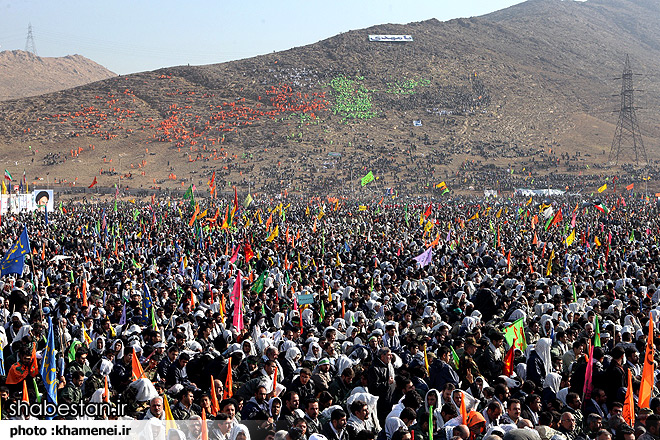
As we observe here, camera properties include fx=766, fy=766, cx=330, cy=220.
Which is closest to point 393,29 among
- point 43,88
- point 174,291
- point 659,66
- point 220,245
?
point 659,66

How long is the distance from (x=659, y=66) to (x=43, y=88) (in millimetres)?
144739

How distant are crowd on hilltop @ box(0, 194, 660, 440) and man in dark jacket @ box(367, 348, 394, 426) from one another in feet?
0.07

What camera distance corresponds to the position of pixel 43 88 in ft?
641

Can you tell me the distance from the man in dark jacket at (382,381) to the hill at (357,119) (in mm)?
65326

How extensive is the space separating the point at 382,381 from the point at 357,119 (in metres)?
94.0

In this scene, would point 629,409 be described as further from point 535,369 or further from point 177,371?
point 177,371

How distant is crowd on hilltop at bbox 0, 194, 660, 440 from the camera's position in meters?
6.90

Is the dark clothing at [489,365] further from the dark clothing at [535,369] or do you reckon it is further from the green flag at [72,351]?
the green flag at [72,351]

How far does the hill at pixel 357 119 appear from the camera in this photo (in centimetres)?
8075

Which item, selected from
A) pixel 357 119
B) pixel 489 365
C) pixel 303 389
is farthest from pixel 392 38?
pixel 303 389

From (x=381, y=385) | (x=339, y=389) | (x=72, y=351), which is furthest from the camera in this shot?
(x=72, y=351)

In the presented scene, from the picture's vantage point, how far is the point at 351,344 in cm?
1003

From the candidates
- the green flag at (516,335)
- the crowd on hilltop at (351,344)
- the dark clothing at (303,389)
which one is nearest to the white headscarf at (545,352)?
the crowd on hilltop at (351,344)

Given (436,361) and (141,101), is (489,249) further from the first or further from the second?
(141,101)
